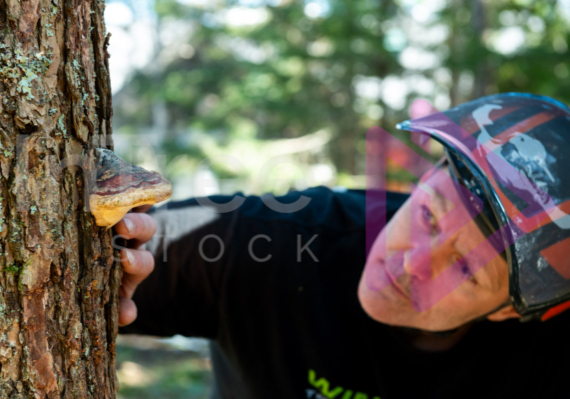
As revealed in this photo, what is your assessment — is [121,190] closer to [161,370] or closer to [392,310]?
[392,310]

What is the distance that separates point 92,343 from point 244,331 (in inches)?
41.6

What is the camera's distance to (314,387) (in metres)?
1.99

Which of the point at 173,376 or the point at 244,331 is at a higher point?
the point at 244,331

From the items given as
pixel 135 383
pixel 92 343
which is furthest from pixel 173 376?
pixel 92 343

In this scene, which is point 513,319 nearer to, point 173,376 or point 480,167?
point 480,167

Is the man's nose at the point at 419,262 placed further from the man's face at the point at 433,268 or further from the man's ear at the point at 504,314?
the man's ear at the point at 504,314

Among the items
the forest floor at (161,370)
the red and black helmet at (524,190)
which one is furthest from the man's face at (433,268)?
the forest floor at (161,370)

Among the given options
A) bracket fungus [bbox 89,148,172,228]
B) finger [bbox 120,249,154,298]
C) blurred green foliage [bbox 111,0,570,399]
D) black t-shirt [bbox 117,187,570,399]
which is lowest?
black t-shirt [bbox 117,187,570,399]

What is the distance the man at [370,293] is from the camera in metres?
1.67

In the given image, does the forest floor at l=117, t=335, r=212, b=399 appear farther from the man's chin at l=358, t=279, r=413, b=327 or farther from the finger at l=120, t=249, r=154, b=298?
the finger at l=120, t=249, r=154, b=298

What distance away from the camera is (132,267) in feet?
3.96

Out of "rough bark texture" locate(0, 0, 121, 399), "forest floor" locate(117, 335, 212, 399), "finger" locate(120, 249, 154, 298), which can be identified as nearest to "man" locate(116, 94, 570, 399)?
"finger" locate(120, 249, 154, 298)

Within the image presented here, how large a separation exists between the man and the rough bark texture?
820 millimetres

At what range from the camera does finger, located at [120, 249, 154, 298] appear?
118 centimetres
